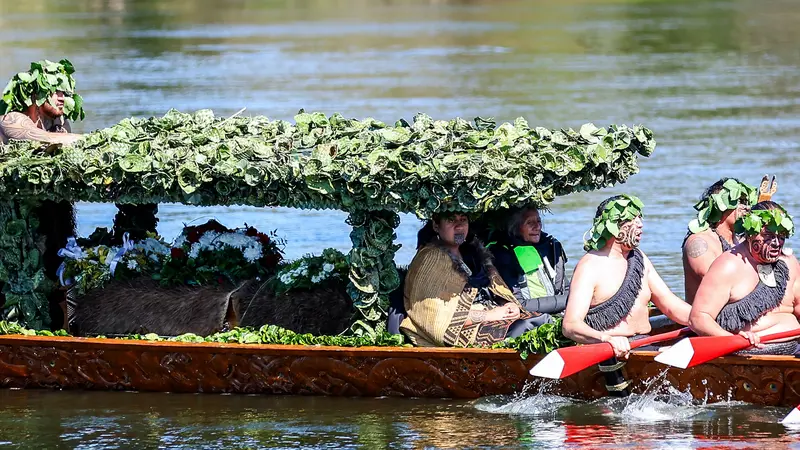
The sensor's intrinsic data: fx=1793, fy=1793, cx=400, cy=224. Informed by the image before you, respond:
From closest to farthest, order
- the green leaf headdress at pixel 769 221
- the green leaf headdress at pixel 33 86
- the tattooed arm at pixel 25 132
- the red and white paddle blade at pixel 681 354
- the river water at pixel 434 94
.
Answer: the red and white paddle blade at pixel 681 354, the green leaf headdress at pixel 769 221, the river water at pixel 434 94, the tattooed arm at pixel 25 132, the green leaf headdress at pixel 33 86

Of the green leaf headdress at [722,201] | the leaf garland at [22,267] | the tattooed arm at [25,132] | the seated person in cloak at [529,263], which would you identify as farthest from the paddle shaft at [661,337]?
the leaf garland at [22,267]

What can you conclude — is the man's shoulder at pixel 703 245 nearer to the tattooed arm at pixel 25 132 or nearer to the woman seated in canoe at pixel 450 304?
the woman seated in canoe at pixel 450 304

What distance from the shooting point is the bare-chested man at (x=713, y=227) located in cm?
1216

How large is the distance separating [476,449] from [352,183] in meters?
1.95

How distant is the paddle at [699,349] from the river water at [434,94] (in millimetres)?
515

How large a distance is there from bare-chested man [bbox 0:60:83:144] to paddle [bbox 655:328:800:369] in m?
4.42

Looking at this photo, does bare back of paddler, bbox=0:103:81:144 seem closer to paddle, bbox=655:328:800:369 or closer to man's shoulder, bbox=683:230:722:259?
→ man's shoulder, bbox=683:230:722:259

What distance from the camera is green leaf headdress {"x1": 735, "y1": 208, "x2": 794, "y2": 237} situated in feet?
36.8

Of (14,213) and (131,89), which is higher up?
(131,89)

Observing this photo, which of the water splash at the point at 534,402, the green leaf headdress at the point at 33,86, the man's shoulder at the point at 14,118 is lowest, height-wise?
the water splash at the point at 534,402

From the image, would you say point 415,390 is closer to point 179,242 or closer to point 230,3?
point 179,242

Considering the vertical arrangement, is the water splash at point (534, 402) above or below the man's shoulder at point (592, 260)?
below

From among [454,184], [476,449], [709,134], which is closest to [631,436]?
[476,449]

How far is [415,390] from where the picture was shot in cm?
1231
